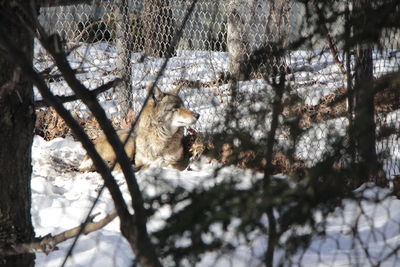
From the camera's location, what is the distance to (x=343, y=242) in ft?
11.3

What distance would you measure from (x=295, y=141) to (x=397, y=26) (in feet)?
1.51

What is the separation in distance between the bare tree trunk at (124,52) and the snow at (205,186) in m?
0.26

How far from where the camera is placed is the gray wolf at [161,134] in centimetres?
751

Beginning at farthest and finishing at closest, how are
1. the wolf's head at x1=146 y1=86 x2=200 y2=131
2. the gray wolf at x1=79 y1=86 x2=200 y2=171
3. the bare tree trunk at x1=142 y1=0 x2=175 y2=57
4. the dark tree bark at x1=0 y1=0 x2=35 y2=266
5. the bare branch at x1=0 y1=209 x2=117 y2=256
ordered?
the bare tree trunk at x1=142 y1=0 x2=175 y2=57 → the gray wolf at x1=79 y1=86 x2=200 y2=171 → the wolf's head at x1=146 y1=86 x2=200 y2=131 → the dark tree bark at x1=0 y1=0 x2=35 y2=266 → the bare branch at x1=0 y1=209 x2=117 y2=256

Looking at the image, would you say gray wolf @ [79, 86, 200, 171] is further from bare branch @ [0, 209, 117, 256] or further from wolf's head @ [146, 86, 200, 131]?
bare branch @ [0, 209, 117, 256]

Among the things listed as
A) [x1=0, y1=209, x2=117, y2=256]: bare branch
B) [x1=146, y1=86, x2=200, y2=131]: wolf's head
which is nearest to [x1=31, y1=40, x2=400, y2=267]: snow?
[x1=0, y1=209, x2=117, y2=256]: bare branch

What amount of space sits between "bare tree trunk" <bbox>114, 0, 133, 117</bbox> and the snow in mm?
258

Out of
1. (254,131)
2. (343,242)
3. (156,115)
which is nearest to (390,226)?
(343,242)

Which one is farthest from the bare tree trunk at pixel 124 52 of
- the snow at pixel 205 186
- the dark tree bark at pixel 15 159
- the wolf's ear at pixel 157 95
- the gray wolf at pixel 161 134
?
the dark tree bark at pixel 15 159

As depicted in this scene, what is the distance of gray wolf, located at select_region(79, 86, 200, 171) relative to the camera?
24.6 feet

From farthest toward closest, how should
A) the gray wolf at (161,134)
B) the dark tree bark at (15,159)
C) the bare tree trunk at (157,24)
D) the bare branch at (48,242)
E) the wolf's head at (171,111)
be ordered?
the bare tree trunk at (157,24), the gray wolf at (161,134), the wolf's head at (171,111), the dark tree bark at (15,159), the bare branch at (48,242)

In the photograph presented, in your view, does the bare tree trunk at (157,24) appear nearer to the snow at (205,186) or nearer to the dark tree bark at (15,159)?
the snow at (205,186)

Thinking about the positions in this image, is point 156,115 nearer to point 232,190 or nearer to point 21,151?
point 21,151

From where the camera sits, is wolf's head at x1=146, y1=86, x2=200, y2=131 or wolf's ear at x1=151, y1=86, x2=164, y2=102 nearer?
wolf's head at x1=146, y1=86, x2=200, y2=131
